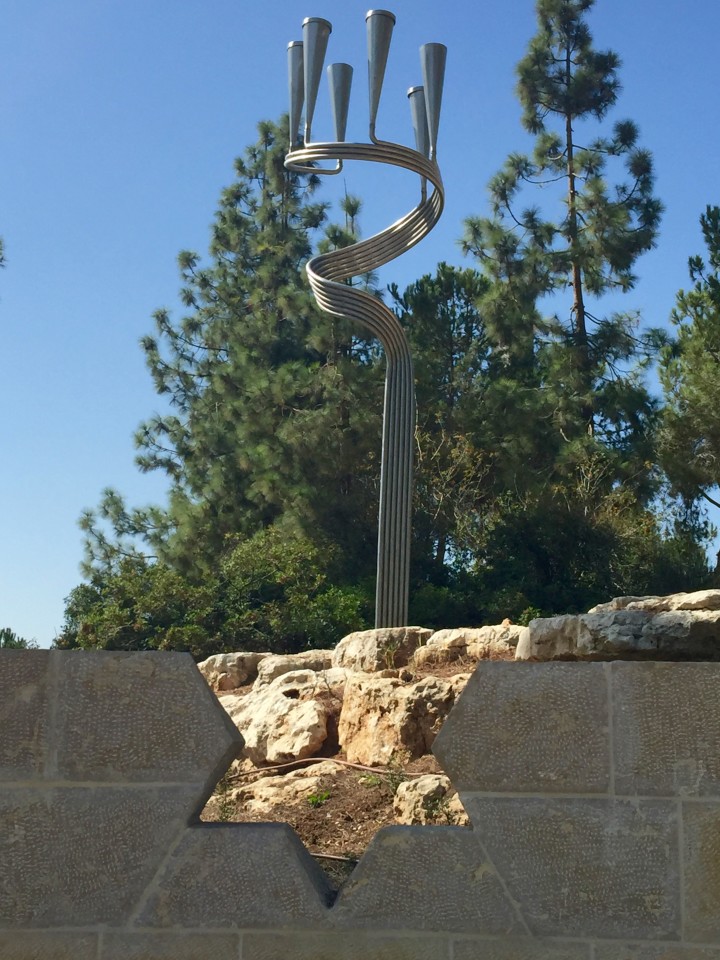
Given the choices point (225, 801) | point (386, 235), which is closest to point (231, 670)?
point (225, 801)

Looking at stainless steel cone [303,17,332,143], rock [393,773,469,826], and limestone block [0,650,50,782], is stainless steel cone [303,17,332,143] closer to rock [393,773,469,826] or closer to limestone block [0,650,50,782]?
rock [393,773,469,826]

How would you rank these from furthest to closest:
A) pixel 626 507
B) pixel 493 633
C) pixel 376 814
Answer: pixel 626 507, pixel 493 633, pixel 376 814

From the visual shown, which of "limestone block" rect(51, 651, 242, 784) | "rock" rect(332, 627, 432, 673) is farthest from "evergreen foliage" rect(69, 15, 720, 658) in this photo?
"limestone block" rect(51, 651, 242, 784)

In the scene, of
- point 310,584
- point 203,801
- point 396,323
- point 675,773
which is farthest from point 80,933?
point 310,584

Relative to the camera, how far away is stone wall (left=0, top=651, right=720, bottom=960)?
230 centimetres

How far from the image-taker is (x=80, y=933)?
2385mm

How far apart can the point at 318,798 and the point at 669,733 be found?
2.97m

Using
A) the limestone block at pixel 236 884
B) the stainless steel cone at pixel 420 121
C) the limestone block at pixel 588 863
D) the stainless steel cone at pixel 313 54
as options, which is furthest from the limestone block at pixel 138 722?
the stainless steel cone at pixel 420 121

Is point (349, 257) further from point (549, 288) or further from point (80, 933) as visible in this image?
point (80, 933)

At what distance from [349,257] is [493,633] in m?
5.84

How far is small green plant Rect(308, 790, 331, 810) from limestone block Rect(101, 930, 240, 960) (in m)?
2.56

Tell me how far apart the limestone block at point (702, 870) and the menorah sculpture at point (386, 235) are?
27.6 ft

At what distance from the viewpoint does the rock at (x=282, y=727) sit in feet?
19.6

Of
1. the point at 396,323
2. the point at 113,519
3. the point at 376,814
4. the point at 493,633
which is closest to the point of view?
the point at 376,814
